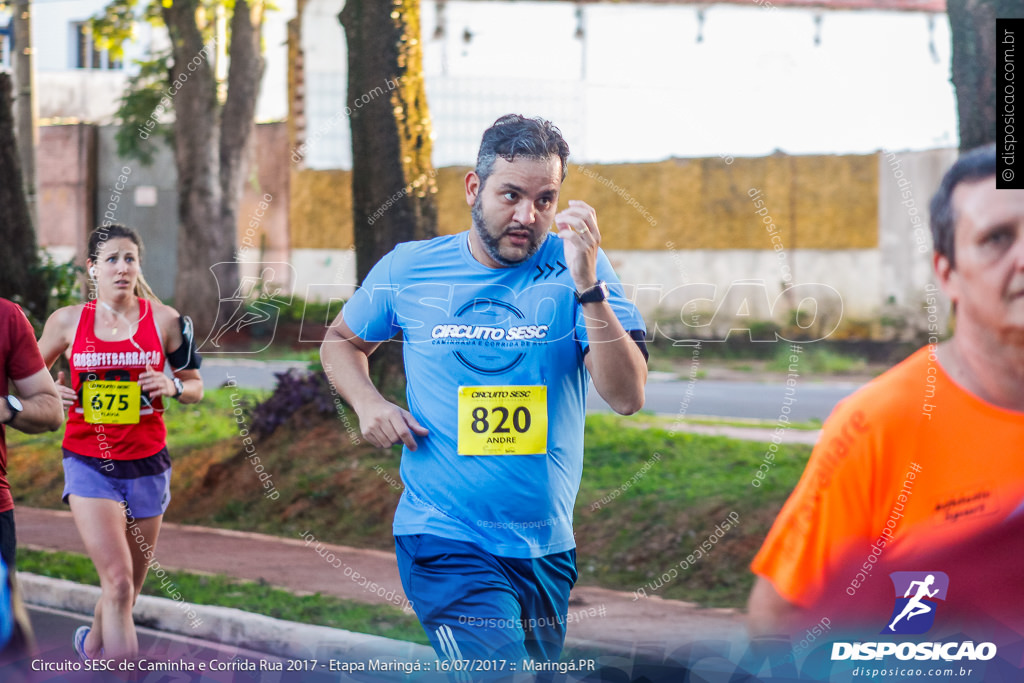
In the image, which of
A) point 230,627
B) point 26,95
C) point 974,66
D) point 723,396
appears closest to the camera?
point 974,66

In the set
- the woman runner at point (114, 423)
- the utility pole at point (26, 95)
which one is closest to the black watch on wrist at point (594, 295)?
the woman runner at point (114, 423)

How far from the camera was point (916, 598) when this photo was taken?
112 inches

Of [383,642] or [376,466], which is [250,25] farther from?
[383,642]

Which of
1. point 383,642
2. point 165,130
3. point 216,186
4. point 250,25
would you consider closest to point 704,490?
point 383,642

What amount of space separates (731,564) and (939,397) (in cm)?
381

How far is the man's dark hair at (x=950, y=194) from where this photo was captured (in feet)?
8.64

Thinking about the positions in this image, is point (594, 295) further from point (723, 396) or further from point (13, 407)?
point (723, 396)

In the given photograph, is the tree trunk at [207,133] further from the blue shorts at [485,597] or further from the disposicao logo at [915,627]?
the disposicao logo at [915,627]

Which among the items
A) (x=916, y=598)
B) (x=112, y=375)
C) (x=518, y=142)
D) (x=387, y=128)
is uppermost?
(x=387, y=128)

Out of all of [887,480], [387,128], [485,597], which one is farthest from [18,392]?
[387,128]

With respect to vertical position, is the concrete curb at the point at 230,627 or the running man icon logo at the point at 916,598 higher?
the running man icon logo at the point at 916,598

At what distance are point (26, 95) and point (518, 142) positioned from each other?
24.5ft

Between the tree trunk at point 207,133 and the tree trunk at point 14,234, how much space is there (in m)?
1.00

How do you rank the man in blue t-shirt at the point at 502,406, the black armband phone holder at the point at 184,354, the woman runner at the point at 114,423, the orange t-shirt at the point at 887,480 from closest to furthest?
1. the orange t-shirt at the point at 887,480
2. the man in blue t-shirt at the point at 502,406
3. the woman runner at the point at 114,423
4. the black armband phone holder at the point at 184,354
